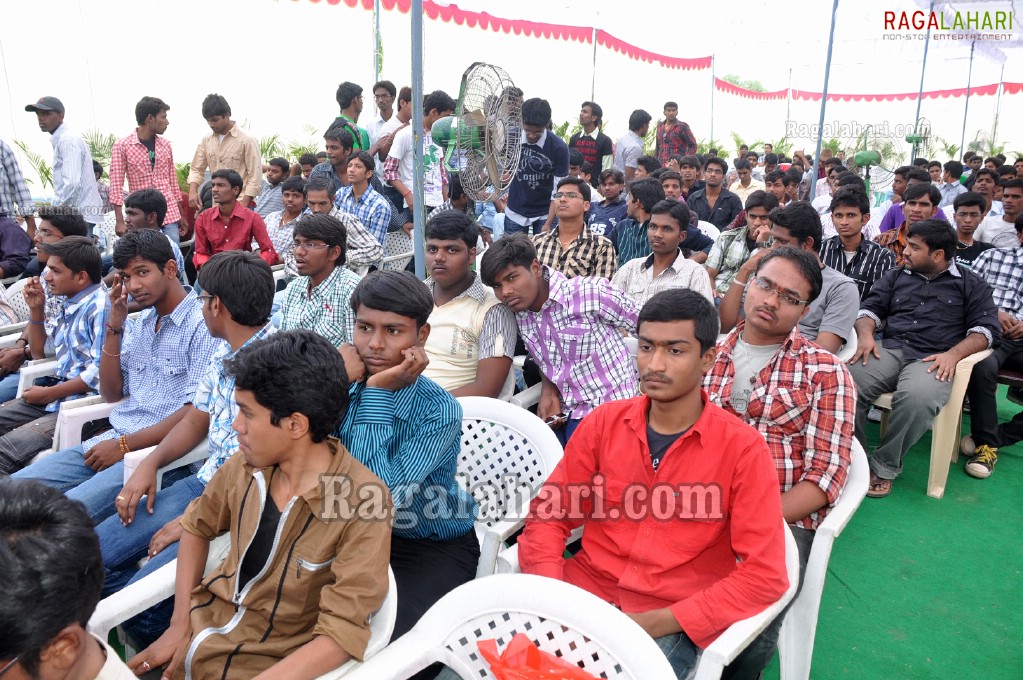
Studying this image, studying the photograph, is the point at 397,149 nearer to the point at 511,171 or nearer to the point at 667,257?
the point at 511,171

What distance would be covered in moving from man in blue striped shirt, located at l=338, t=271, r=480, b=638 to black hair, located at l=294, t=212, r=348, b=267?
1.53 metres

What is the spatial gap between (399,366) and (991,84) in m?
19.1

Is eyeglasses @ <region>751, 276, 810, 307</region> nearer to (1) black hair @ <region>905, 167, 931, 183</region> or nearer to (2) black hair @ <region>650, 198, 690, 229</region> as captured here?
(2) black hair @ <region>650, 198, 690, 229</region>

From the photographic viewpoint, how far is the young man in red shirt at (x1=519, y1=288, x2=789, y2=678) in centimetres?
176

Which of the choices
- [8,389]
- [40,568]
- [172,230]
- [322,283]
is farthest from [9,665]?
[172,230]

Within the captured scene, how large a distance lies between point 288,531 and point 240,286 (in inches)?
43.1

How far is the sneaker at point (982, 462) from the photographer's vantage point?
13.0ft

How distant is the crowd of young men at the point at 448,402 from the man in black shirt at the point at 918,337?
1cm

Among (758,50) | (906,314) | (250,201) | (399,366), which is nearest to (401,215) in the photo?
(250,201)

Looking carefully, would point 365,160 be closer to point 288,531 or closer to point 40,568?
point 288,531

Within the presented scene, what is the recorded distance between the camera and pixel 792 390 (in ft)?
7.92

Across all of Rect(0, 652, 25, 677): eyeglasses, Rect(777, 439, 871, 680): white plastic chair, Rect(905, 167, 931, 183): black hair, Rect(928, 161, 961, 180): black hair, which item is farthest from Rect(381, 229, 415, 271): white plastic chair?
Rect(928, 161, 961, 180): black hair

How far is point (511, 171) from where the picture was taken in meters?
4.11

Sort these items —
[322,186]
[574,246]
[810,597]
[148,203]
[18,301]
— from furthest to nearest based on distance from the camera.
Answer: [322,186]
[148,203]
[18,301]
[574,246]
[810,597]
